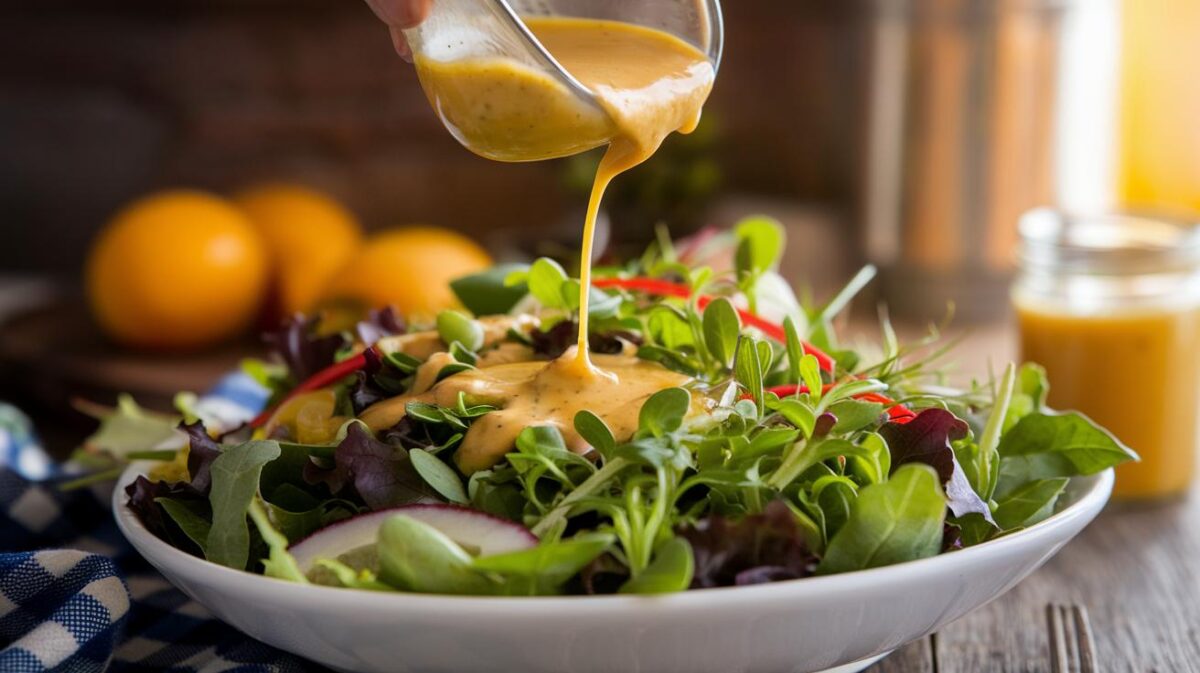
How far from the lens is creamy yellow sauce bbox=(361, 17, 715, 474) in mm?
898

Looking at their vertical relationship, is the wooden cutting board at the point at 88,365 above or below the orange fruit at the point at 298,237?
below

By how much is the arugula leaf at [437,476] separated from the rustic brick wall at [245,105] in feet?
6.11

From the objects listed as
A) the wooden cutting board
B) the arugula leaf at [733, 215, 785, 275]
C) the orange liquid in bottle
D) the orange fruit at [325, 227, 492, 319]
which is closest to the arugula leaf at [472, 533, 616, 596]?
the arugula leaf at [733, 215, 785, 275]

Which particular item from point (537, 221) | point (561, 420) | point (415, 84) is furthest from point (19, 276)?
point (561, 420)

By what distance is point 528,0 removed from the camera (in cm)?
103

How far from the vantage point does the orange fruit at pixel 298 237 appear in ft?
7.02

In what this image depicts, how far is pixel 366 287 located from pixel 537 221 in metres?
1.09

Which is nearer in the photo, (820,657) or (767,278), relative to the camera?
(820,657)

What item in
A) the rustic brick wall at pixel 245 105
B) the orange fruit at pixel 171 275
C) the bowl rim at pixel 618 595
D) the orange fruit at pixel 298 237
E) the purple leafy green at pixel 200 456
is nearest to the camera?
the bowl rim at pixel 618 595

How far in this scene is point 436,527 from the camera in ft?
2.69

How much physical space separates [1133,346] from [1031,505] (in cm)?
52

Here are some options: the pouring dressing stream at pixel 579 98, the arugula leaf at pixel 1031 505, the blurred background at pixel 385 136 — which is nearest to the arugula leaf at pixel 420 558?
the pouring dressing stream at pixel 579 98

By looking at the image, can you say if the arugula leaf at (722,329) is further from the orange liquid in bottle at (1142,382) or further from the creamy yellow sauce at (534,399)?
the orange liquid in bottle at (1142,382)

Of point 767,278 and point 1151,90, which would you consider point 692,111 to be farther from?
point 1151,90
